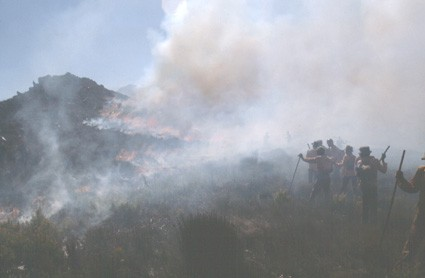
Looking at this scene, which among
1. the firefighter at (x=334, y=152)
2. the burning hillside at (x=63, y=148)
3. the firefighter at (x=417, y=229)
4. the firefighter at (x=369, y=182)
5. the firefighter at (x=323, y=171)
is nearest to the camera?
the firefighter at (x=417, y=229)

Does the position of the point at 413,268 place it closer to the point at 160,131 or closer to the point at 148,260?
the point at 148,260

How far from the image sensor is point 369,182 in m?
8.77

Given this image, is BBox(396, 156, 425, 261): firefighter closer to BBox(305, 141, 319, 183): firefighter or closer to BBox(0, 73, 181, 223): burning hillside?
BBox(305, 141, 319, 183): firefighter

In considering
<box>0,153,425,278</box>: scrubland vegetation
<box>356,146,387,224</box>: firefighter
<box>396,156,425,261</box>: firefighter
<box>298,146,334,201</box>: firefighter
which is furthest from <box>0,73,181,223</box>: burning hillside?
<box>396,156,425,261</box>: firefighter

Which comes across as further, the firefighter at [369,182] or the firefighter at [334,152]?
the firefighter at [334,152]

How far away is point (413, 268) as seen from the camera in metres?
4.66

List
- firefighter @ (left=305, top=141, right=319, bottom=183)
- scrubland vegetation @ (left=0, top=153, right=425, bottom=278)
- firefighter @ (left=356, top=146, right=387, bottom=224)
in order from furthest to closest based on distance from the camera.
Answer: firefighter @ (left=305, top=141, right=319, bottom=183), firefighter @ (left=356, top=146, right=387, bottom=224), scrubland vegetation @ (left=0, top=153, right=425, bottom=278)

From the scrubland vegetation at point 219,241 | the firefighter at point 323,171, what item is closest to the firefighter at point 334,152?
the scrubland vegetation at point 219,241

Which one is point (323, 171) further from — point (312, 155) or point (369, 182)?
point (312, 155)

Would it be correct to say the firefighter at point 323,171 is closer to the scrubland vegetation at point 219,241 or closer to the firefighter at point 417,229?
the scrubland vegetation at point 219,241

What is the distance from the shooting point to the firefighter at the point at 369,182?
27.9ft

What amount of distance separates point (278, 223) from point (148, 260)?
10.7 feet

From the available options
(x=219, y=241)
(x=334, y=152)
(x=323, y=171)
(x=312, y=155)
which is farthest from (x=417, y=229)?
(x=334, y=152)

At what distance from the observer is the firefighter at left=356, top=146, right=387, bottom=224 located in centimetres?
851
